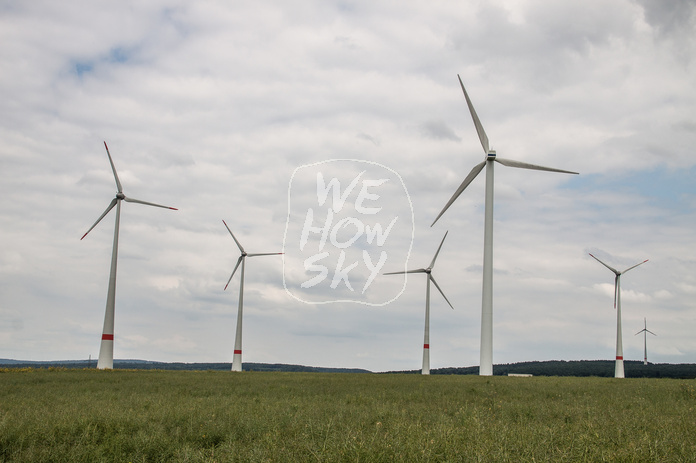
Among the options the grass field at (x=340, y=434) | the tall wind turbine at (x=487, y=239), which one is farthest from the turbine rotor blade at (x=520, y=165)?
the grass field at (x=340, y=434)

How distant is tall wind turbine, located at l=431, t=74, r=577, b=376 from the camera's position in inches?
2608

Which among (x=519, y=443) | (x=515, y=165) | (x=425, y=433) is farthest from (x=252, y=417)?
(x=515, y=165)

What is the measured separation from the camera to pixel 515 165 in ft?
246

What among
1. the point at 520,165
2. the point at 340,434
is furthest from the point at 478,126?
the point at 340,434

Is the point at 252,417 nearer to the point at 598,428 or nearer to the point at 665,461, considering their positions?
the point at 598,428

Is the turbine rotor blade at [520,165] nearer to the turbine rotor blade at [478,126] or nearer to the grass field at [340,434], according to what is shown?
the turbine rotor blade at [478,126]

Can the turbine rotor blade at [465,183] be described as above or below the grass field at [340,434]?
above

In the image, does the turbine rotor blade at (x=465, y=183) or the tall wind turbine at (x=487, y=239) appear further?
the turbine rotor blade at (x=465, y=183)

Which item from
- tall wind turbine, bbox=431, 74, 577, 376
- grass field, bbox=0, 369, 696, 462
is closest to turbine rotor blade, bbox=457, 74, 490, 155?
tall wind turbine, bbox=431, 74, 577, 376

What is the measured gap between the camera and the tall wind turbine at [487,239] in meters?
66.2

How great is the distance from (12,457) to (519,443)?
45.1 feet

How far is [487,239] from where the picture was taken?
225 feet

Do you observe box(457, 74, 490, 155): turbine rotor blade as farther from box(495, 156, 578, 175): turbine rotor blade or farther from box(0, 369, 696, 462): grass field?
box(0, 369, 696, 462): grass field

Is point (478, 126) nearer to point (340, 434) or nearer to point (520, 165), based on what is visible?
point (520, 165)
